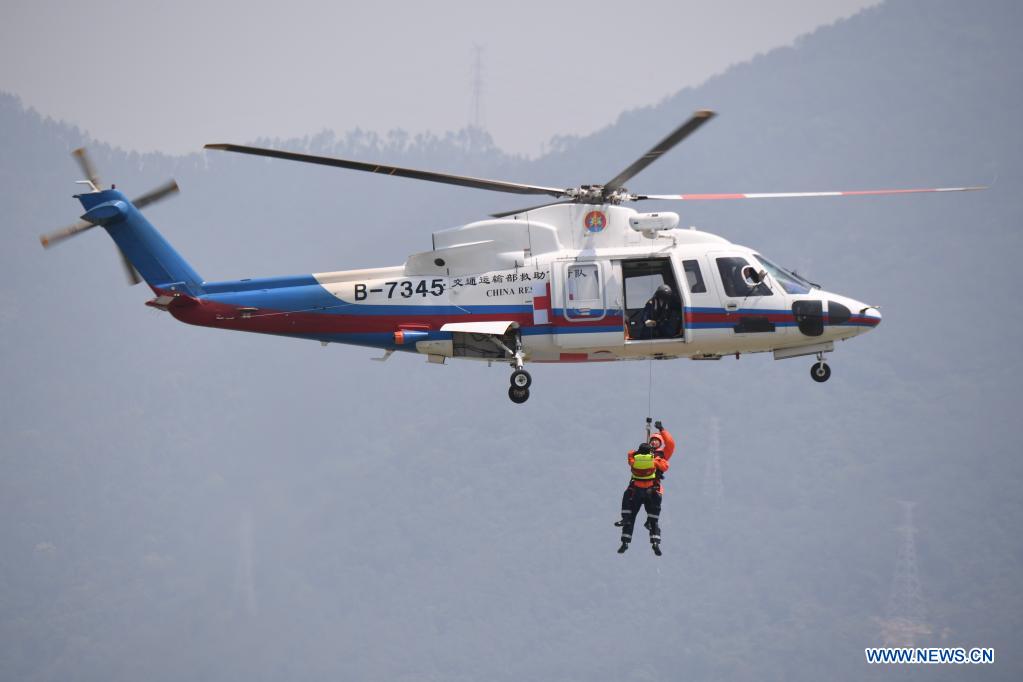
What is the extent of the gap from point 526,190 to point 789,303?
6.60m

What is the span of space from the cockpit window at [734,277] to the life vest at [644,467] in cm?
399

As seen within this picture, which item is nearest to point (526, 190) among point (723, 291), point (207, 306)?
point (723, 291)

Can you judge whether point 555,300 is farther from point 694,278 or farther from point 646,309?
point 694,278

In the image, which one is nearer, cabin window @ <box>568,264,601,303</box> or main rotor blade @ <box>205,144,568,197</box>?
main rotor blade @ <box>205,144,568,197</box>

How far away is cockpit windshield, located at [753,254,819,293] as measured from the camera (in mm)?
34156

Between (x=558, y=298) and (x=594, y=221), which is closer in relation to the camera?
(x=558, y=298)

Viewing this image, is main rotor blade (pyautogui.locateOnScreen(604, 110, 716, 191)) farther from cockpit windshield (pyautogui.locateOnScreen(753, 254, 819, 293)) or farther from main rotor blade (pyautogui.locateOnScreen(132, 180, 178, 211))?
main rotor blade (pyautogui.locateOnScreen(132, 180, 178, 211))

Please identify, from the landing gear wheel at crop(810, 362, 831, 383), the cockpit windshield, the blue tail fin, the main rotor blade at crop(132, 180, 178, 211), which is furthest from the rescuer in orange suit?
the main rotor blade at crop(132, 180, 178, 211)

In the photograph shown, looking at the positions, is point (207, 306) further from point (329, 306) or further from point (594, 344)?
point (594, 344)

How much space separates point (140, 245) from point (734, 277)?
13.2 meters

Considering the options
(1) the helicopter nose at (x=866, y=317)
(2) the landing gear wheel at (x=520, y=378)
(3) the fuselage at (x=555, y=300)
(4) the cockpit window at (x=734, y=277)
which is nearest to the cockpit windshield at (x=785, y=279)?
(3) the fuselage at (x=555, y=300)

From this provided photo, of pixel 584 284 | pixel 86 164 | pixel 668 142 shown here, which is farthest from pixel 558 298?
pixel 86 164

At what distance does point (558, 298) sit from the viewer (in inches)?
1314

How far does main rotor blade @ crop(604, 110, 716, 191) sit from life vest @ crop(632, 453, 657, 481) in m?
5.79
